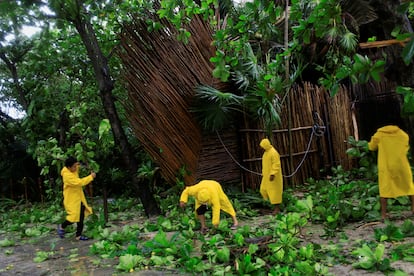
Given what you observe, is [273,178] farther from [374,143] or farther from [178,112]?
[178,112]

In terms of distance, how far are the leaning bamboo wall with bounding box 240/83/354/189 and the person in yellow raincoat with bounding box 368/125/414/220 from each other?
293 centimetres

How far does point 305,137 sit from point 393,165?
155 inches

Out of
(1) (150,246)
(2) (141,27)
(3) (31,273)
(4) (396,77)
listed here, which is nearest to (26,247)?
(3) (31,273)

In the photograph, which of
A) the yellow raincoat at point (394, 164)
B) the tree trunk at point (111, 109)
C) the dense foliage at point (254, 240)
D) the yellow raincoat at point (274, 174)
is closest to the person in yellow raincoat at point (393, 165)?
the yellow raincoat at point (394, 164)

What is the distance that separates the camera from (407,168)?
528cm

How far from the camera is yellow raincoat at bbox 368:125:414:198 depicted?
5293 millimetres

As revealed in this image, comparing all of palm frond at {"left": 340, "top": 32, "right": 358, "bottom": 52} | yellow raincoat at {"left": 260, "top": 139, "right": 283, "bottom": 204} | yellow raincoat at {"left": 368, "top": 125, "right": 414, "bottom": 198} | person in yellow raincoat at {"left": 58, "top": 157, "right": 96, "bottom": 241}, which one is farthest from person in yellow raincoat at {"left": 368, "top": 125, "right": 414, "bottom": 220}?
person in yellow raincoat at {"left": 58, "top": 157, "right": 96, "bottom": 241}

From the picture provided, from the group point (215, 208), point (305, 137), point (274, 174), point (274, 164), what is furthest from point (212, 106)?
point (305, 137)

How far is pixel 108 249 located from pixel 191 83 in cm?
348

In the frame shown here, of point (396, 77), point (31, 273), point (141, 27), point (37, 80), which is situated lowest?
point (31, 273)

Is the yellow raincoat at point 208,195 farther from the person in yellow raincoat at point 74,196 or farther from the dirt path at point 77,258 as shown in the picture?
the person in yellow raincoat at point 74,196

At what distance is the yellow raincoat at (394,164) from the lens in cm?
529

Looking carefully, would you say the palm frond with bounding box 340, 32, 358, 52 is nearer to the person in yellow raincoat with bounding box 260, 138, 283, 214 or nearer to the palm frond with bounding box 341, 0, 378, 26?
the palm frond with bounding box 341, 0, 378, 26

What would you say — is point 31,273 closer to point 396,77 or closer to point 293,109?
point 396,77
